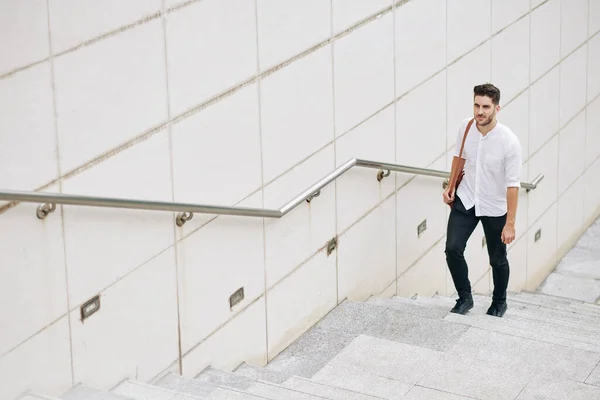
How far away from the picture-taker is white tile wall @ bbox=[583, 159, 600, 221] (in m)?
12.0

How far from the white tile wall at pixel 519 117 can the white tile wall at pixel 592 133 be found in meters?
2.04

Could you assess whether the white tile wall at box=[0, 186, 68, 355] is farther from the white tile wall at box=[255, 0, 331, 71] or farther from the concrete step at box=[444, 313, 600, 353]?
the concrete step at box=[444, 313, 600, 353]

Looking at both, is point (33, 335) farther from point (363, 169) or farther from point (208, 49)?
point (363, 169)

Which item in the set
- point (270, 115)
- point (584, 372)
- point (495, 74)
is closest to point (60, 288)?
point (270, 115)

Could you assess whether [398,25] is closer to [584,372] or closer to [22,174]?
[584,372]

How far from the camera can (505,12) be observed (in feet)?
29.5

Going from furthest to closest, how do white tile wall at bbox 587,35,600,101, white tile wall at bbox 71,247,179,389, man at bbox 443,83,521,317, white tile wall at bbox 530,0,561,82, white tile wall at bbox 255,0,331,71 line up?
1. white tile wall at bbox 587,35,600,101
2. white tile wall at bbox 530,0,561,82
3. man at bbox 443,83,521,317
4. white tile wall at bbox 255,0,331,71
5. white tile wall at bbox 71,247,179,389

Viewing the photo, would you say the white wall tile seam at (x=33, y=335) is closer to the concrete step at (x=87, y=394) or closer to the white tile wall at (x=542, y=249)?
the concrete step at (x=87, y=394)

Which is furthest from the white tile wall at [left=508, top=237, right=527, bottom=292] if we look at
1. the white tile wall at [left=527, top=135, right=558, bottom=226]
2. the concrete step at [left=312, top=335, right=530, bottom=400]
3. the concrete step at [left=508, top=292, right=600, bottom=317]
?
the concrete step at [left=312, top=335, right=530, bottom=400]

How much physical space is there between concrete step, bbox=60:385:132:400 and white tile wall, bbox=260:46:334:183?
1742 mm

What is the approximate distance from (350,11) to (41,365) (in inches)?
125

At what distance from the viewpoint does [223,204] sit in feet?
18.1

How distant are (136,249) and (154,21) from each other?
108 centimetres

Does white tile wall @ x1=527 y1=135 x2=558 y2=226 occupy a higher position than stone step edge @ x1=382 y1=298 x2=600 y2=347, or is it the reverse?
A: white tile wall @ x1=527 y1=135 x2=558 y2=226
